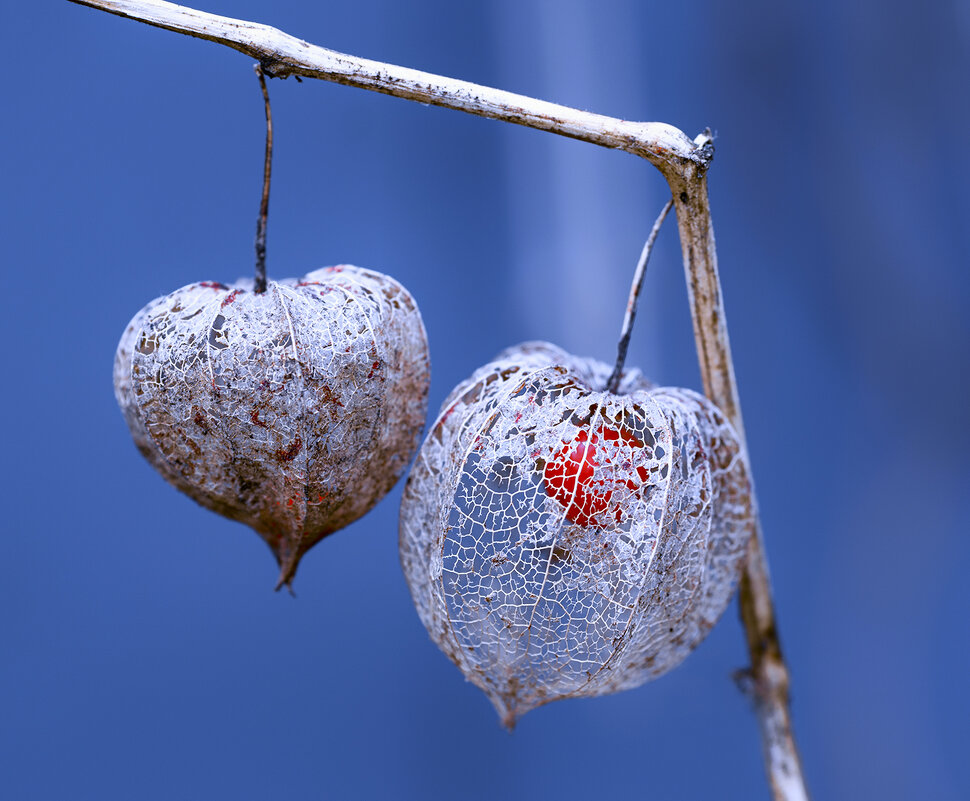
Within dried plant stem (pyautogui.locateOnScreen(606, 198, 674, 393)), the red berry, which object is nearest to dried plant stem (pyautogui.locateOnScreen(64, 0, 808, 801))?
dried plant stem (pyautogui.locateOnScreen(606, 198, 674, 393))

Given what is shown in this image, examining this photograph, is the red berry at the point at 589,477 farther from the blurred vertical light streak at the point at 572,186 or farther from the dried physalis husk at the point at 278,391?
the blurred vertical light streak at the point at 572,186

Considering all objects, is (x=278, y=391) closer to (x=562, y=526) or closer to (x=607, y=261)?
(x=562, y=526)

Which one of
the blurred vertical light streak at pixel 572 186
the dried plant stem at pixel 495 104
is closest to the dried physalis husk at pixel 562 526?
the dried plant stem at pixel 495 104

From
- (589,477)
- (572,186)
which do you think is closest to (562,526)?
(589,477)

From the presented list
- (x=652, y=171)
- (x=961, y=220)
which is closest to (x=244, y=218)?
(x=652, y=171)

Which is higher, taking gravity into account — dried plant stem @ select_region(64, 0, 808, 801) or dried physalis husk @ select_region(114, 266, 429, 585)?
dried plant stem @ select_region(64, 0, 808, 801)

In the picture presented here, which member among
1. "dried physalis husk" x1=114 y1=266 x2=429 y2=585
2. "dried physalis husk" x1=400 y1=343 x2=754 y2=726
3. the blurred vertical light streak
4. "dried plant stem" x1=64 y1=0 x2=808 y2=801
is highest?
the blurred vertical light streak

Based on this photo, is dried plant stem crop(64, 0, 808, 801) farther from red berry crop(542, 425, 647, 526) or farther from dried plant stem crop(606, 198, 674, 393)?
red berry crop(542, 425, 647, 526)
